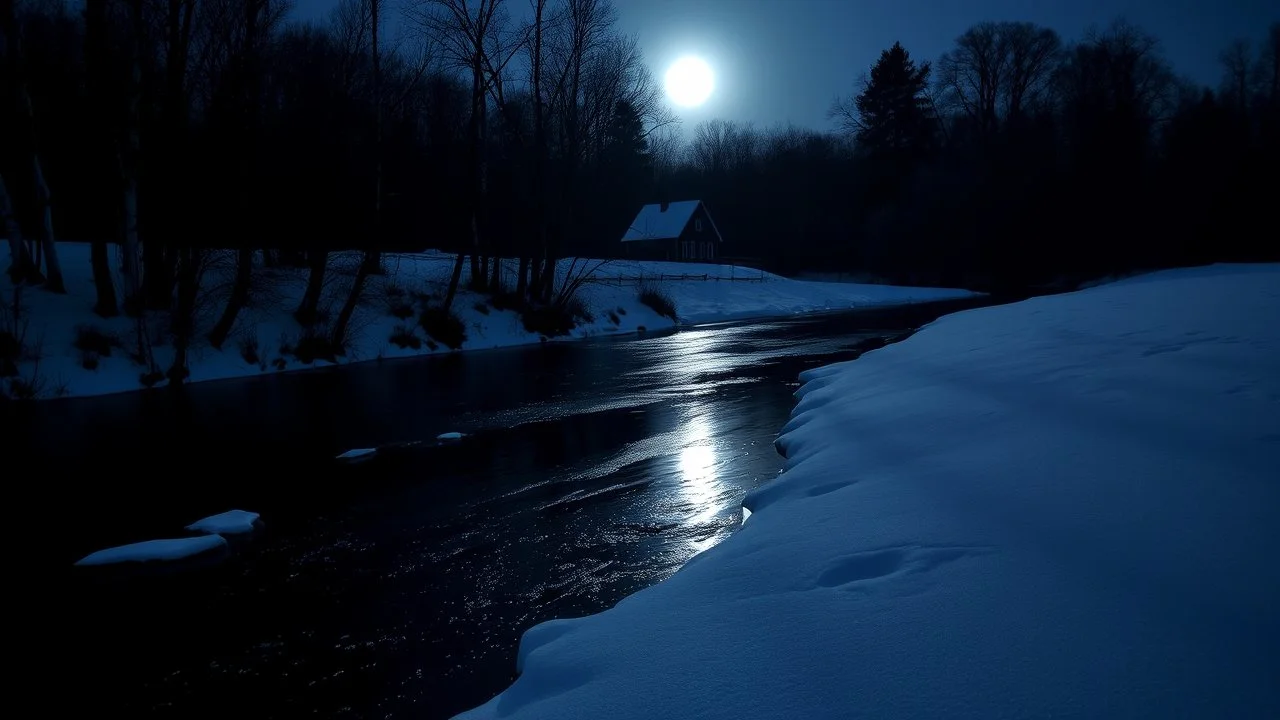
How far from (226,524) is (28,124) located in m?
15.2

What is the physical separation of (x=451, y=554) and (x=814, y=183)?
72281 mm

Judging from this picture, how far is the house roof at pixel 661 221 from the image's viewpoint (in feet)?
208

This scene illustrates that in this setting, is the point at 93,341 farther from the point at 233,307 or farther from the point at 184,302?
the point at 233,307

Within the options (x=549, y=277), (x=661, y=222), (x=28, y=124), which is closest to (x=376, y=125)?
(x=28, y=124)

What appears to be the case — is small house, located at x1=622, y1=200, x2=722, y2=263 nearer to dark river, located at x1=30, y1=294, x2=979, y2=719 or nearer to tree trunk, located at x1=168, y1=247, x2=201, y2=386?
tree trunk, located at x1=168, y1=247, x2=201, y2=386

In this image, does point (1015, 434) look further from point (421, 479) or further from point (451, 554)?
point (421, 479)

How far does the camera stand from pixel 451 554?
18.7 feet

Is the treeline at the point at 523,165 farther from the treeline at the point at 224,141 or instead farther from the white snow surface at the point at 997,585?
the white snow surface at the point at 997,585

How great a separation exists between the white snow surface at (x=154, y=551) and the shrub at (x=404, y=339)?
16.6 metres

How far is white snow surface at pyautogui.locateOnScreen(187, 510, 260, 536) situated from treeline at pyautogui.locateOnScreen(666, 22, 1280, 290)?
53.4 m

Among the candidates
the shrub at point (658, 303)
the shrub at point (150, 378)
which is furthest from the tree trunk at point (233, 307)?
the shrub at point (658, 303)

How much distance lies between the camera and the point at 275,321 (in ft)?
66.8

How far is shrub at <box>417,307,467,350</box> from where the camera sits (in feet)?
77.4

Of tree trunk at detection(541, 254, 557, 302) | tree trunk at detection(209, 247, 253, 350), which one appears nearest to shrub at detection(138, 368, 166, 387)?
tree trunk at detection(209, 247, 253, 350)
